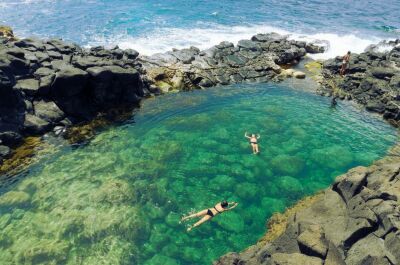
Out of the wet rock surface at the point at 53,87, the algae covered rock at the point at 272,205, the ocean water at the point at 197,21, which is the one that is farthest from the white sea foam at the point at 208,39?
the algae covered rock at the point at 272,205

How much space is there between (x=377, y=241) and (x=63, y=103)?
1214 inches

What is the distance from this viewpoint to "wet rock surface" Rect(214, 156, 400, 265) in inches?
647

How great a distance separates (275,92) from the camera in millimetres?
43562

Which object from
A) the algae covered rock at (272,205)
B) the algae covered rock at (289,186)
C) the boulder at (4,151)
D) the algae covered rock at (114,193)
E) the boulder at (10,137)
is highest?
the boulder at (10,137)

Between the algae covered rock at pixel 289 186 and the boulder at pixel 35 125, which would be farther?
the boulder at pixel 35 125

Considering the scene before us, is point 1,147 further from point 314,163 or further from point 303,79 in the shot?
point 303,79

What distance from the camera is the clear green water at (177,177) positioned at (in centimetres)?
2250

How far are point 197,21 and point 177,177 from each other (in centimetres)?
5357

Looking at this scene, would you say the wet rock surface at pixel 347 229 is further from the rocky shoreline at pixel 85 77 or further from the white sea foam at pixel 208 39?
the white sea foam at pixel 208 39

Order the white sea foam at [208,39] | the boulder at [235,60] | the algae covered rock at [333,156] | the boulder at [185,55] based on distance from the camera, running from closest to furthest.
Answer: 1. the algae covered rock at [333,156]
2. the boulder at [185,55]
3. the boulder at [235,60]
4. the white sea foam at [208,39]

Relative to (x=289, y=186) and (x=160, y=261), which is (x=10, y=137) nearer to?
(x=160, y=261)

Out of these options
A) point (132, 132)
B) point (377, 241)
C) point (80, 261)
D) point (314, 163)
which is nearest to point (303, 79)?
point (314, 163)

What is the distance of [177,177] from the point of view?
28.5 metres

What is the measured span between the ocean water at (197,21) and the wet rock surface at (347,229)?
131ft
